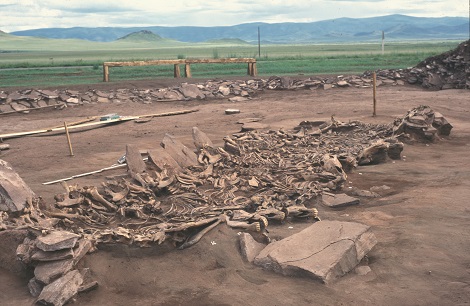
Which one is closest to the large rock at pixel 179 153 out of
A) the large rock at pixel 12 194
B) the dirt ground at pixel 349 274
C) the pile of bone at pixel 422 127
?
the dirt ground at pixel 349 274

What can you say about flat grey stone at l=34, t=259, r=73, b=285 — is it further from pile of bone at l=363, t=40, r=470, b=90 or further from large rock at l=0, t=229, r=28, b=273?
pile of bone at l=363, t=40, r=470, b=90

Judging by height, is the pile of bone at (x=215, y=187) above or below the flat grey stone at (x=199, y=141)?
below

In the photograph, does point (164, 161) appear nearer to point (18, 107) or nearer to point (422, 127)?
point (422, 127)

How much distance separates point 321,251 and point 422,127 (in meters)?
7.67

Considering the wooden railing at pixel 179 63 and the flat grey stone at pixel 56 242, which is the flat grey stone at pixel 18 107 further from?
the flat grey stone at pixel 56 242

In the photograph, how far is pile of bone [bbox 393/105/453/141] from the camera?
1317cm

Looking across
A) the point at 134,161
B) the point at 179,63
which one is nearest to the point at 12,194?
the point at 134,161

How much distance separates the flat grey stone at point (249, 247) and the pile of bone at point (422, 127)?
7.03 meters

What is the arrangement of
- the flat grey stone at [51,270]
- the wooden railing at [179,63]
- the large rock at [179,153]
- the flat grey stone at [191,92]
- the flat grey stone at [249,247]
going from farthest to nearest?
the wooden railing at [179,63], the flat grey stone at [191,92], the large rock at [179,153], the flat grey stone at [249,247], the flat grey stone at [51,270]

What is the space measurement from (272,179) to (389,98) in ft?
39.6

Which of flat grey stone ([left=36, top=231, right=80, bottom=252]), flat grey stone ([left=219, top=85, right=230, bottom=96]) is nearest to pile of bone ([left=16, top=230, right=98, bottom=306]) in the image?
flat grey stone ([left=36, top=231, right=80, bottom=252])

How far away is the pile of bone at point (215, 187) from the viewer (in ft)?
24.4

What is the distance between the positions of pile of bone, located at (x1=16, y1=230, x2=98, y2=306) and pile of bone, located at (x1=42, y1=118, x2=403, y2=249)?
1.62 ft

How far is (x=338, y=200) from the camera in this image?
8.72 metres
